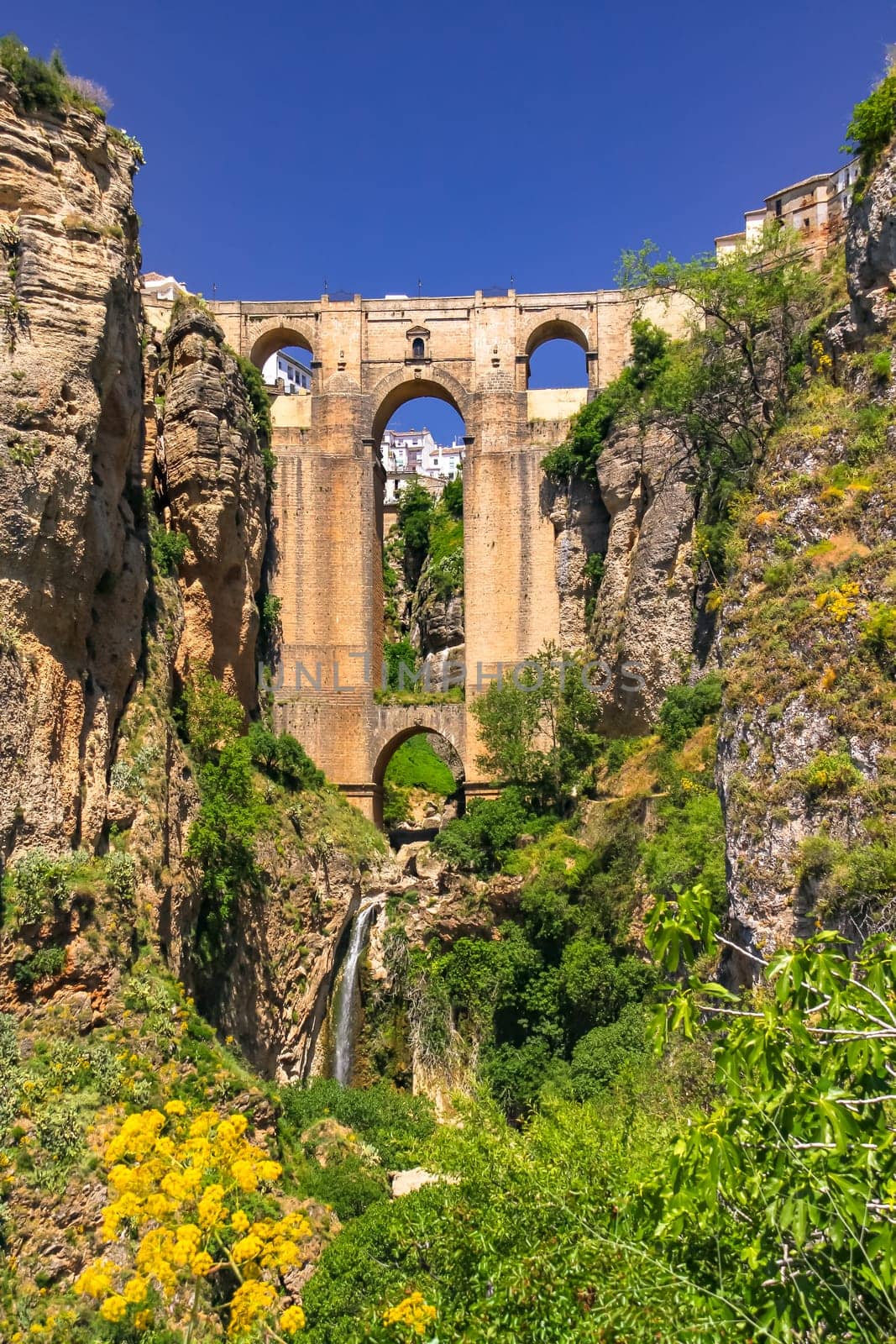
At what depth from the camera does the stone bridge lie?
2789 centimetres

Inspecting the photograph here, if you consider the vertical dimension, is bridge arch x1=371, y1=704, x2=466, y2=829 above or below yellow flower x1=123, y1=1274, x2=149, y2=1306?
above

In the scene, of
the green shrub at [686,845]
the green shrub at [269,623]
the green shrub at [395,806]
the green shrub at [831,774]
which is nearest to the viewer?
the green shrub at [831,774]

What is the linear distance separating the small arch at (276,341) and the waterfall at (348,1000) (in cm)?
1577

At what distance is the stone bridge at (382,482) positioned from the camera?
91.5ft

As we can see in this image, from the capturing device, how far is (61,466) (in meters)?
13.3

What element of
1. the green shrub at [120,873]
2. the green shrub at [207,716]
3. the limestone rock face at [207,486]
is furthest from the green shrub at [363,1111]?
the limestone rock face at [207,486]

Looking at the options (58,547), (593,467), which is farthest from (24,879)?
(593,467)

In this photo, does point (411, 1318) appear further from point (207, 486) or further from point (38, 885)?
point (207, 486)

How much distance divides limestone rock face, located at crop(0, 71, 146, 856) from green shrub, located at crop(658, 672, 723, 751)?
10942 mm

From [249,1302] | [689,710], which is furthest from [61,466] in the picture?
[689,710]

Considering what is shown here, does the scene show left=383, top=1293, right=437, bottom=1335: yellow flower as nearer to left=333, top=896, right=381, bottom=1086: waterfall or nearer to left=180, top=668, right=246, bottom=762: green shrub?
left=180, top=668, right=246, bottom=762: green shrub

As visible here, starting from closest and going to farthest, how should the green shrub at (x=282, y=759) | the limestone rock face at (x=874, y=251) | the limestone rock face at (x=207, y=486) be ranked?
the limestone rock face at (x=874, y=251), the limestone rock face at (x=207, y=486), the green shrub at (x=282, y=759)

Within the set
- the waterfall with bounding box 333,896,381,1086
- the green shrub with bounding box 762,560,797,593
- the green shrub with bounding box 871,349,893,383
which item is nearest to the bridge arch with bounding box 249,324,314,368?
the waterfall with bounding box 333,896,381,1086

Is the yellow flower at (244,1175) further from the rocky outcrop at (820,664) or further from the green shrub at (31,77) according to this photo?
the green shrub at (31,77)
